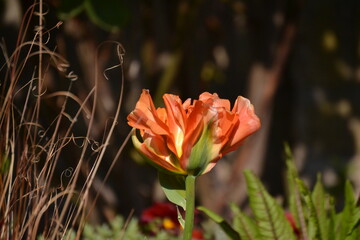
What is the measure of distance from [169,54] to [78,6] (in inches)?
30.2

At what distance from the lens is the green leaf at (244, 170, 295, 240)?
148 centimetres

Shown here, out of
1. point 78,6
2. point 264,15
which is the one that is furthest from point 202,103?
point 264,15

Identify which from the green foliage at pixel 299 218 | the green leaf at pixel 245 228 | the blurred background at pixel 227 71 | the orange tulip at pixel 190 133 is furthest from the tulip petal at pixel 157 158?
the blurred background at pixel 227 71

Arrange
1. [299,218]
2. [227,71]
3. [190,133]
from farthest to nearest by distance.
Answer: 1. [227,71]
2. [299,218]
3. [190,133]

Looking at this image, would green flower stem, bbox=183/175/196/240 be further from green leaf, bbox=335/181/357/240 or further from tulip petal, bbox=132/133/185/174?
green leaf, bbox=335/181/357/240

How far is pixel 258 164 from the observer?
11.1 feet

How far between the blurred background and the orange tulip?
136 cm

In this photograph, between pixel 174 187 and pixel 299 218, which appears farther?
pixel 299 218

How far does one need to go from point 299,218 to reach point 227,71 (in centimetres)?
228

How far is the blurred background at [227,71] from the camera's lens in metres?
3.07

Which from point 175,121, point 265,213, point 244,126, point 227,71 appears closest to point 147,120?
point 175,121

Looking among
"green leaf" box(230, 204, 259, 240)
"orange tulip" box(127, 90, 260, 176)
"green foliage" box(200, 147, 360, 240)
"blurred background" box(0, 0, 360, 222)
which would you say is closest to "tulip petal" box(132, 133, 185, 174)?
"orange tulip" box(127, 90, 260, 176)

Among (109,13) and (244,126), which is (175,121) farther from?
(109,13)

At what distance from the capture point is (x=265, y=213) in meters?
1.49
